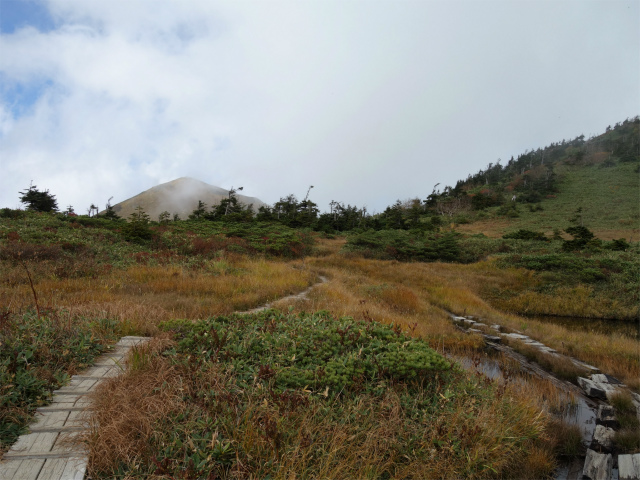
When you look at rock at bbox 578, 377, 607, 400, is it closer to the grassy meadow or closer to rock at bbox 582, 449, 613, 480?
the grassy meadow

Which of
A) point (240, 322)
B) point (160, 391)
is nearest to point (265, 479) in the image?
point (160, 391)

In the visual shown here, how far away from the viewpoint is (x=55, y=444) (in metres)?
2.98

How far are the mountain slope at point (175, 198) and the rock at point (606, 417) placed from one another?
8626 centimetres

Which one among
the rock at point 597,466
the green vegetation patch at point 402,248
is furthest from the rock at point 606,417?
the green vegetation patch at point 402,248

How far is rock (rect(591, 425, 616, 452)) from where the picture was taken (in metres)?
4.77

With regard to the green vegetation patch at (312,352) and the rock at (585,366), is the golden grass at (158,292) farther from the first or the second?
the rock at (585,366)

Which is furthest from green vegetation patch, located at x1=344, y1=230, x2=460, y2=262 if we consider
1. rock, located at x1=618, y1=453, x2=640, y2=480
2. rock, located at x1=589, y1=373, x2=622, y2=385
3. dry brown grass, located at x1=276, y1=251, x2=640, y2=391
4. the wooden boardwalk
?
the wooden boardwalk

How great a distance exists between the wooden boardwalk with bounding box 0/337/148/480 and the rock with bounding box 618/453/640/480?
6.15 m

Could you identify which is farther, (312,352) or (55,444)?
(312,352)

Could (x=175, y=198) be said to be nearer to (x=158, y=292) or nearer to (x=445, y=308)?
(x=158, y=292)

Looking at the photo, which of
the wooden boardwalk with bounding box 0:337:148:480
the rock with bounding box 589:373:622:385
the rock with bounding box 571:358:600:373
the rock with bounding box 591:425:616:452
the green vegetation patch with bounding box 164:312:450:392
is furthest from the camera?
the rock with bounding box 571:358:600:373

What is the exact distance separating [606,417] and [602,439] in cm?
93

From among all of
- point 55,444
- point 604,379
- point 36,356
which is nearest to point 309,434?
point 55,444

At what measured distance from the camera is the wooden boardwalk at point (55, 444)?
2650 millimetres
